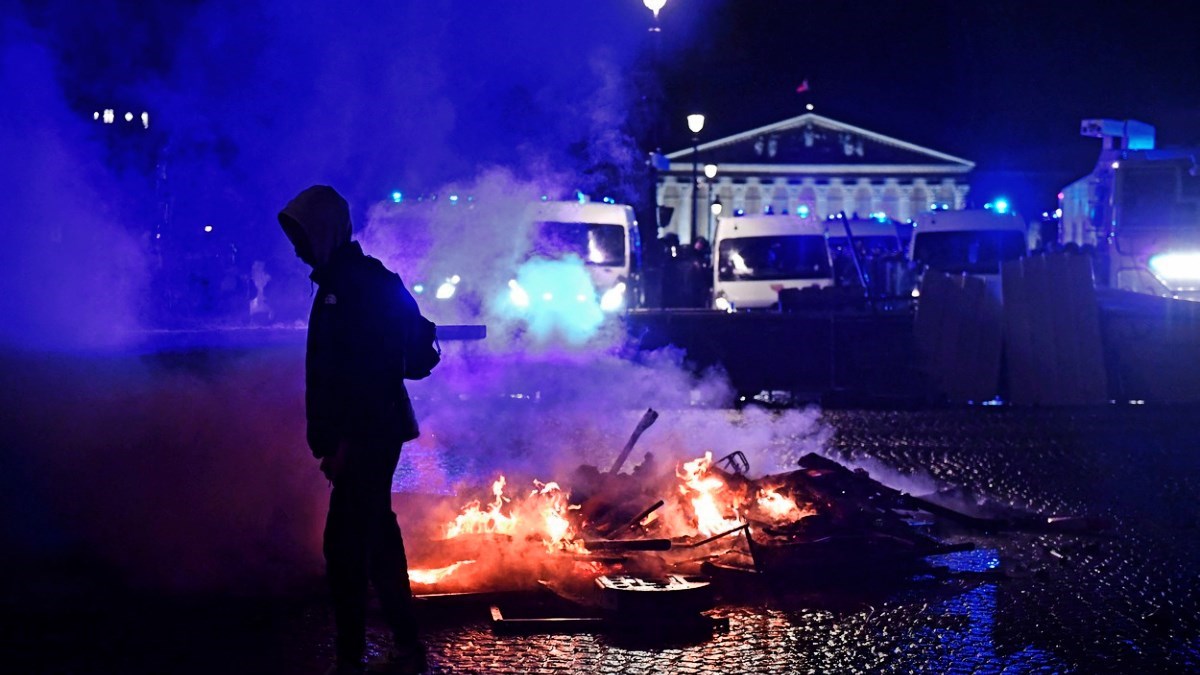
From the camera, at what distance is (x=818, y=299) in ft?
56.4

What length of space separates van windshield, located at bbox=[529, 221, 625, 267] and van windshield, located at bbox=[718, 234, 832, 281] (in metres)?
3.51

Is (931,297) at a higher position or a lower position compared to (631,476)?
higher

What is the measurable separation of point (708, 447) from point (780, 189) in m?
70.7

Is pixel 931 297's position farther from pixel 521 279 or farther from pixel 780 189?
pixel 780 189

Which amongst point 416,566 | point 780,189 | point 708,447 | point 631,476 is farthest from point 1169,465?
point 780,189

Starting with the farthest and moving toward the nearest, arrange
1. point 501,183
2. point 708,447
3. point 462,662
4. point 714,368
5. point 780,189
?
point 780,189
point 714,368
point 501,183
point 708,447
point 462,662

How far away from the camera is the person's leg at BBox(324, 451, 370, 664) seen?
4.78m

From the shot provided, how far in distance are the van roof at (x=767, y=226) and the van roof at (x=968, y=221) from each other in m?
1.95

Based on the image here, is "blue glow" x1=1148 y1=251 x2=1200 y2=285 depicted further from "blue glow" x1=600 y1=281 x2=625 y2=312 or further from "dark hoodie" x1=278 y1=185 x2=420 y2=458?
"dark hoodie" x1=278 y1=185 x2=420 y2=458

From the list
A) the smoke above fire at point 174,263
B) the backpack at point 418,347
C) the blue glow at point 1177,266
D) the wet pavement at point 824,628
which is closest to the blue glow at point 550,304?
the smoke above fire at point 174,263

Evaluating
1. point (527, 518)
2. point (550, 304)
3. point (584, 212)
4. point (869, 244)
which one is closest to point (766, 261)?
point (584, 212)

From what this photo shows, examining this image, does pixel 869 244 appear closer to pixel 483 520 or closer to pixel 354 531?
pixel 483 520

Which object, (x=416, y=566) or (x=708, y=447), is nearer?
(x=416, y=566)

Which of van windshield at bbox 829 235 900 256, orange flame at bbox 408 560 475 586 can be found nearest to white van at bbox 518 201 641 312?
van windshield at bbox 829 235 900 256
